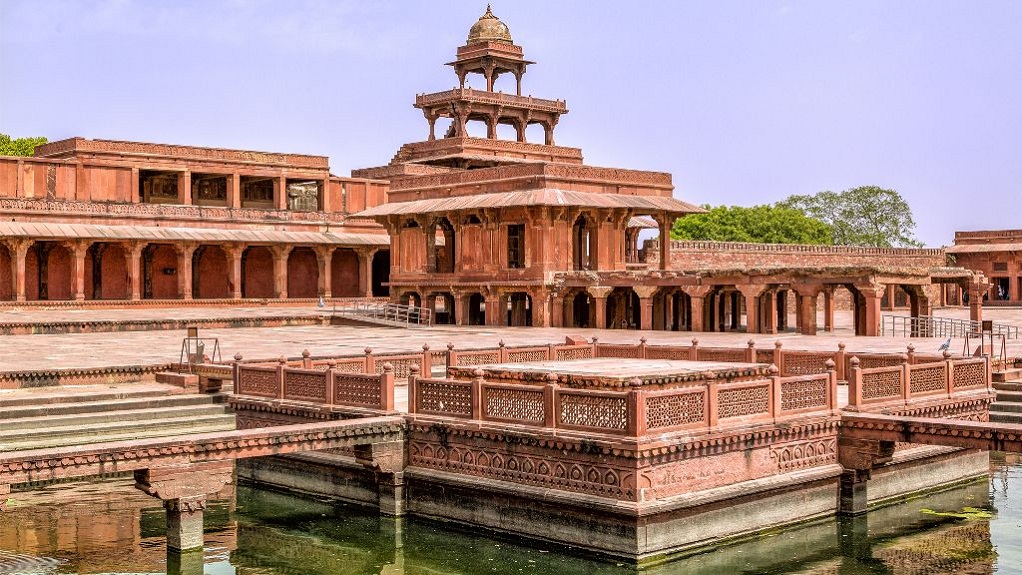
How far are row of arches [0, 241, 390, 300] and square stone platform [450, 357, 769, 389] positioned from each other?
3052 centimetres

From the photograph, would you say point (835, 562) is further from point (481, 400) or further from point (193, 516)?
point (193, 516)

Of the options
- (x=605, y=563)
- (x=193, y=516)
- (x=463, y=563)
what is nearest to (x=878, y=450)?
(x=605, y=563)

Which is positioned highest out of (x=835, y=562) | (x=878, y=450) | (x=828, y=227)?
(x=828, y=227)

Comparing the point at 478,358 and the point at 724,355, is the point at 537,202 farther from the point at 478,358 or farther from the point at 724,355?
the point at 724,355

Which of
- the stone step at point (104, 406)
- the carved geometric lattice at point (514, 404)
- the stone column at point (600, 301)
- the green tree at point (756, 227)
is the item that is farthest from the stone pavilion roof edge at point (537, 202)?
the green tree at point (756, 227)

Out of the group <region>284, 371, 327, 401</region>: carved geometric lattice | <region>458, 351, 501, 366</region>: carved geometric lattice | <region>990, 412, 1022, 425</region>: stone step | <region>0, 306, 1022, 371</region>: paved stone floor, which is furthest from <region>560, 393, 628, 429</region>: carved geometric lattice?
<region>0, 306, 1022, 371</region>: paved stone floor

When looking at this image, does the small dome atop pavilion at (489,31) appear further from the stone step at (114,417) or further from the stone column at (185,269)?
the stone step at (114,417)

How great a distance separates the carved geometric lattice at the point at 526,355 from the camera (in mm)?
22281

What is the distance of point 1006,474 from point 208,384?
1346 centimetres

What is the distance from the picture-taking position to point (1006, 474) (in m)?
19.5

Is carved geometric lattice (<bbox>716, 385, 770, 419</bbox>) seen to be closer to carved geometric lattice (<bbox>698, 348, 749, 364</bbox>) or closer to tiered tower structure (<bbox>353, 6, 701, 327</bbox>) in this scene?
carved geometric lattice (<bbox>698, 348, 749, 364</bbox>)

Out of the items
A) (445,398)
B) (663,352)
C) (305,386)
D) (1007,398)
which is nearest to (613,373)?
(445,398)

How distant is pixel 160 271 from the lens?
161 ft

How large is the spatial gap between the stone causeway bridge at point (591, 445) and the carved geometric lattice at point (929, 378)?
0.09 feet
